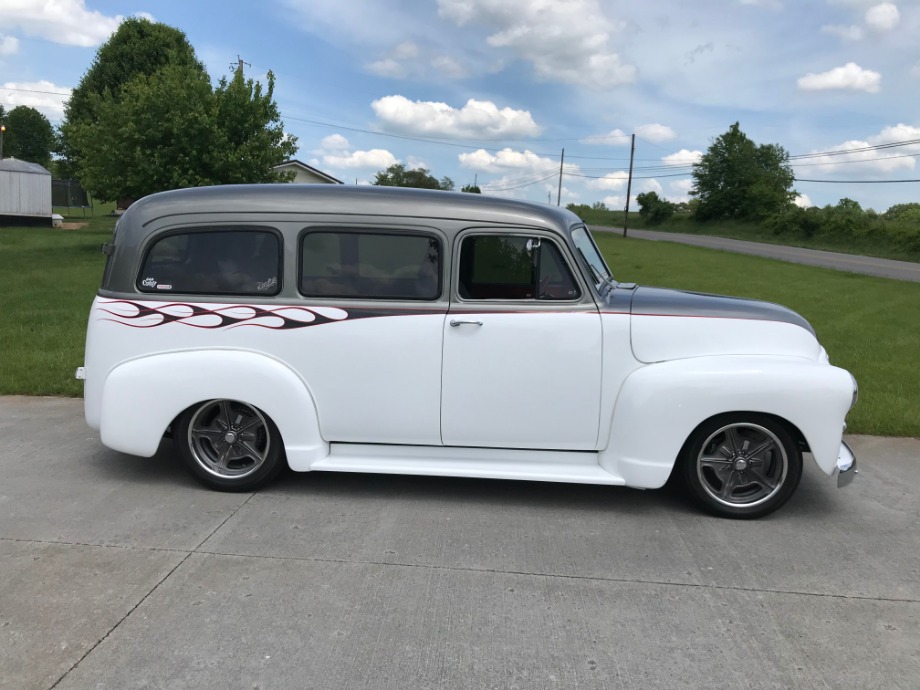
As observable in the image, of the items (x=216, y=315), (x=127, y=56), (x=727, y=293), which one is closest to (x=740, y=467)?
(x=216, y=315)

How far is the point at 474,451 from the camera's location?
432 cm

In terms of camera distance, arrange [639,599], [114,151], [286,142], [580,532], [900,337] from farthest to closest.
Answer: [286,142] → [114,151] → [900,337] → [580,532] → [639,599]

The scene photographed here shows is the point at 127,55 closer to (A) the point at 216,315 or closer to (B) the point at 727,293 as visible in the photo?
(B) the point at 727,293

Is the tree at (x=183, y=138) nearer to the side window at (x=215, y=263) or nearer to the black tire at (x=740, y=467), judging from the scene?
the side window at (x=215, y=263)

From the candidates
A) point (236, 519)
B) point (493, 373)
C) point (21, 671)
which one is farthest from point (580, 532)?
point (21, 671)

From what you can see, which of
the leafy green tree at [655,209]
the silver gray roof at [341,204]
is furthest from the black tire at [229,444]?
the leafy green tree at [655,209]

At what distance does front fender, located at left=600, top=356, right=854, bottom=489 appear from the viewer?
3.93 meters

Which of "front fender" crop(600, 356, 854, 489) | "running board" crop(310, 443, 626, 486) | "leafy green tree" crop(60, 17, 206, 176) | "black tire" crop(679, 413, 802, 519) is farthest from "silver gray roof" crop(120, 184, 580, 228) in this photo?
"leafy green tree" crop(60, 17, 206, 176)

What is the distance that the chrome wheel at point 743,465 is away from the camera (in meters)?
4.11

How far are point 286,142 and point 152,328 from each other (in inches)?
759

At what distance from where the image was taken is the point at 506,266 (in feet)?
14.0

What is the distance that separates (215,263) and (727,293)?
44.7 ft

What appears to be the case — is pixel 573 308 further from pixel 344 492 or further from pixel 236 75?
pixel 236 75

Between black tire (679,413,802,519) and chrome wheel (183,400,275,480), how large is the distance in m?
2.55
